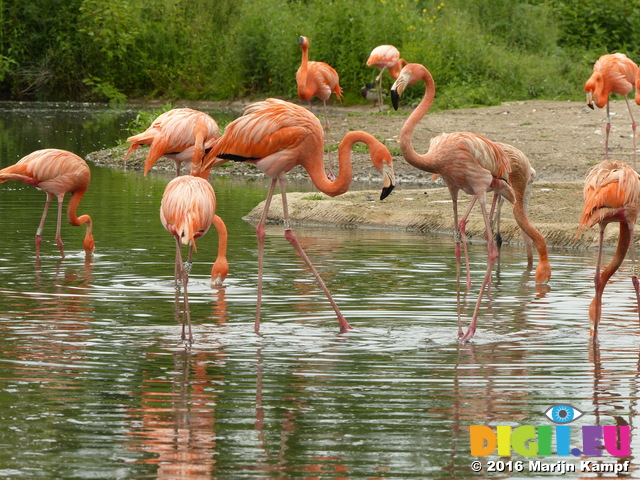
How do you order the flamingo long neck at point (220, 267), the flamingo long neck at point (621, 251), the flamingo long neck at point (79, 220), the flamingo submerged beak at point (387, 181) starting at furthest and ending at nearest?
the flamingo long neck at point (79, 220), the flamingo long neck at point (220, 267), the flamingo long neck at point (621, 251), the flamingo submerged beak at point (387, 181)

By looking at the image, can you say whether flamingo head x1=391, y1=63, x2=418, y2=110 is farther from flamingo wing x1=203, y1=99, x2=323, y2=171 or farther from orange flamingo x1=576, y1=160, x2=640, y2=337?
orange flamingo x1=576, y1=160, x2=640, y2=337

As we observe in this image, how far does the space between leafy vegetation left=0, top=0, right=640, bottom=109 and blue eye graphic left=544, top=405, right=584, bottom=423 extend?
16305 mm

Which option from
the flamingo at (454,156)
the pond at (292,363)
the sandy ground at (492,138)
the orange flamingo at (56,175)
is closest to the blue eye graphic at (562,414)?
the pond at (292,363)

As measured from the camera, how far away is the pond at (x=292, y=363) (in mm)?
4023

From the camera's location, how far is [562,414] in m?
4.53

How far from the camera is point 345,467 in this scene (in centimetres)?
387

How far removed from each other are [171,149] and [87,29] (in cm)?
2213

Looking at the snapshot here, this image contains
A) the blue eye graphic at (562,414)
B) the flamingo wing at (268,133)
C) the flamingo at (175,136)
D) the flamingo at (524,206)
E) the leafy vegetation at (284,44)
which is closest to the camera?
the blue eye graphic at (562,414)

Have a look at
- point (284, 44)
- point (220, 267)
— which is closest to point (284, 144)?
point (220, 267)

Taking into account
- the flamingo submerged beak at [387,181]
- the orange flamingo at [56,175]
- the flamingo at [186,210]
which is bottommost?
the orange flamingo at [56,175]

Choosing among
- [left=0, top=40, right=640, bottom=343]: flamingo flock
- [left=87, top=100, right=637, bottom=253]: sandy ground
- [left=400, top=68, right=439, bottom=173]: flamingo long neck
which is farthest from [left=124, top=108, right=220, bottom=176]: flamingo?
[left=87, top=100, right=637, bottom=253]: sandy ground

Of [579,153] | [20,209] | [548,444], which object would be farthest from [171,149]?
[579,153]

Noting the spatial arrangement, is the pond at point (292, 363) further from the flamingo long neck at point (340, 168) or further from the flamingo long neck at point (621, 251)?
the flamingo long neck at point (340, 168)

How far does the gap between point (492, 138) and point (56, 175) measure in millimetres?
7889
